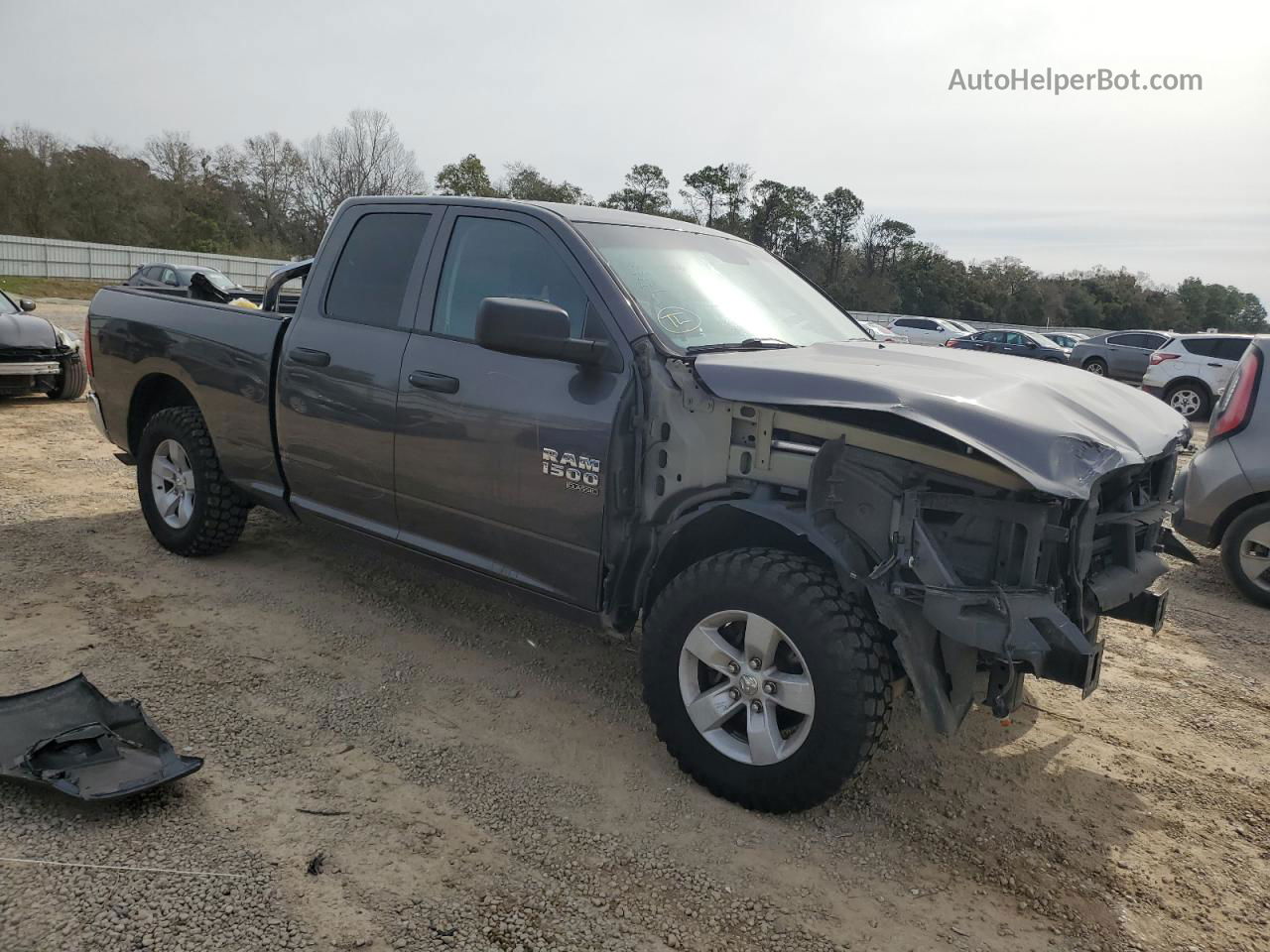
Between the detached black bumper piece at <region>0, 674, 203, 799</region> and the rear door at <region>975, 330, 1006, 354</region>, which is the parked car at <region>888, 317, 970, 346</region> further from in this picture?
the detached black bumper piece at <region>0, 674, 203, 799</region>

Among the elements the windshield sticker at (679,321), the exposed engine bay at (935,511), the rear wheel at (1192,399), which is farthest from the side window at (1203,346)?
the windshield sticker at (679,321)

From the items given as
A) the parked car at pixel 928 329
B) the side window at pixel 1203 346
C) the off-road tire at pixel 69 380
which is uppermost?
A: the parked car at pixel 928 329

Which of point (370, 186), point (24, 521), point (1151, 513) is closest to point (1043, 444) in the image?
point (1151, 513)

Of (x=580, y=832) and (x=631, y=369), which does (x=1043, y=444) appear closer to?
(x=631, y=369)

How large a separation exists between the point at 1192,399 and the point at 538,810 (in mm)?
17226

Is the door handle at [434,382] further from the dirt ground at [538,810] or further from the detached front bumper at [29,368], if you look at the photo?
the detached front bumper at [29,368]

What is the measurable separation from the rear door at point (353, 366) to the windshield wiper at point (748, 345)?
1369 millimetres

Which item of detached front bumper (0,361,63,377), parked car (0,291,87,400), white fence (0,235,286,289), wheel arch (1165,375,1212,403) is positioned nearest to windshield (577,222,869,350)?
parked car (0,291,87,400)

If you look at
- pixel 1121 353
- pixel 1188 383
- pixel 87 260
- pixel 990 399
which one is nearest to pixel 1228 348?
pixel 1188 383

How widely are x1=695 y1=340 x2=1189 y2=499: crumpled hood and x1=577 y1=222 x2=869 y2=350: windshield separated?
21cm

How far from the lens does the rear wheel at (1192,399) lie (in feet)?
53.6

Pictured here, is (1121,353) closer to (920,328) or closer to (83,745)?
(920,328)

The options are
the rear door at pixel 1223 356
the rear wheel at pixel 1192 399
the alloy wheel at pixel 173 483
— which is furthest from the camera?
the rear wheel at pixel 1192 399

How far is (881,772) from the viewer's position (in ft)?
10.9
